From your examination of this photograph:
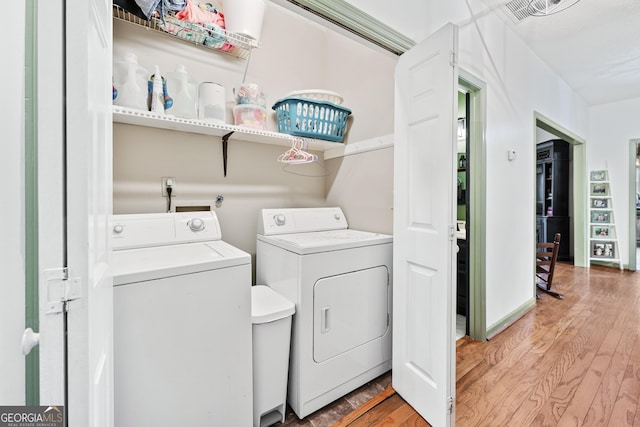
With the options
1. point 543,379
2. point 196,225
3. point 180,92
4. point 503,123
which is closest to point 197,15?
point 180,92

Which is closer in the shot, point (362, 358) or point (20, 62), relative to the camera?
point (20, 62)

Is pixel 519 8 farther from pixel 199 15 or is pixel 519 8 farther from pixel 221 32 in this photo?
pixel 199 15

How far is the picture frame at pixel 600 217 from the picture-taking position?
464 cm

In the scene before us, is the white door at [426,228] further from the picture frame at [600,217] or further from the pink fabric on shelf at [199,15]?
the picture frame at [600,217]

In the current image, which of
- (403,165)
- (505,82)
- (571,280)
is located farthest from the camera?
(571,280)

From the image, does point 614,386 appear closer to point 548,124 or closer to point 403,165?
point 403,165

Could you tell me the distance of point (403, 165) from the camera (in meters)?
1.63

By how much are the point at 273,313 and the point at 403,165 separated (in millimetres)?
1058

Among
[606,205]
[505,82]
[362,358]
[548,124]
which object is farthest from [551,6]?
[606,205]

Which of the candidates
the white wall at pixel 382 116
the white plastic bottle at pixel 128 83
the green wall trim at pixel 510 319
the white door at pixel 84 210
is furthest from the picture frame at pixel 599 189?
the white door at pixel 84 210

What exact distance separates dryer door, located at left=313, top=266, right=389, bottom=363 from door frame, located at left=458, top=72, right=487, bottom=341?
916 millimetres

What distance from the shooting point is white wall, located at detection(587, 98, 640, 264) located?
4.43 metres

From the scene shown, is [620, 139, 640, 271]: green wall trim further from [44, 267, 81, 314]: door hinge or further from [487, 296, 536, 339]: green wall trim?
[44, 267, 81, 314]: door hinge

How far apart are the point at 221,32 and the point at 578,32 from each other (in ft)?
10.5
